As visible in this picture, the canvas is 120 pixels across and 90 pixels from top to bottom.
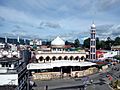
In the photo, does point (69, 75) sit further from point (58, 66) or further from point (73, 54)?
point (73, 54)

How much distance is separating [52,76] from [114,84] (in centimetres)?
1804

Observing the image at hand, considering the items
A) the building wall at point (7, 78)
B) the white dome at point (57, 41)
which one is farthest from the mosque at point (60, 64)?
the building wall at point (7, 78)

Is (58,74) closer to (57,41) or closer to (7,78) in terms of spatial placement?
(57,41)

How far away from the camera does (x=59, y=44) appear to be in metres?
78.6

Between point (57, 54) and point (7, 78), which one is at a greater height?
point (57, 54)

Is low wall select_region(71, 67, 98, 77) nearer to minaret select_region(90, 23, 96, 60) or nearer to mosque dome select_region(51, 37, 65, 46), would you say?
mosque dome select_region(51, 37, 65, 46)

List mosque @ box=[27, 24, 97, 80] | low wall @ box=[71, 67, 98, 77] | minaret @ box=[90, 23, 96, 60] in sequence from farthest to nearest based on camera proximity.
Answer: minaret @ box=[90, 23, 96, 60], low wall @ box=[71, 67, 98, 77], mosque @ box=[27, 24, 97, 80]

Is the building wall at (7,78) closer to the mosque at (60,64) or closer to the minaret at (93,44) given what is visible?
the mosque at (60,64)

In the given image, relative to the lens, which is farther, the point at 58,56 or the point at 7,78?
the point at 58,56

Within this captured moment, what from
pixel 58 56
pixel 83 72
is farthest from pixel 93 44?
pixel 83 72

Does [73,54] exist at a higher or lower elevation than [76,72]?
higher

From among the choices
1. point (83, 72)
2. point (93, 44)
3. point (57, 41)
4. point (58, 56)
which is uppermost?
point (57, 41)

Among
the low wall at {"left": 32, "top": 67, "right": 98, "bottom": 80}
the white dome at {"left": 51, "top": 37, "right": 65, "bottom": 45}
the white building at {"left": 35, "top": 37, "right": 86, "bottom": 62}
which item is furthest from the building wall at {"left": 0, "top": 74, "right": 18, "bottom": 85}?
the white dome at {"left": 51, "top": 37, "right": 65, "bottom": 45}

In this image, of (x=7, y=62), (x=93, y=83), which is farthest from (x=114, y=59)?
(x=7, y=62)
